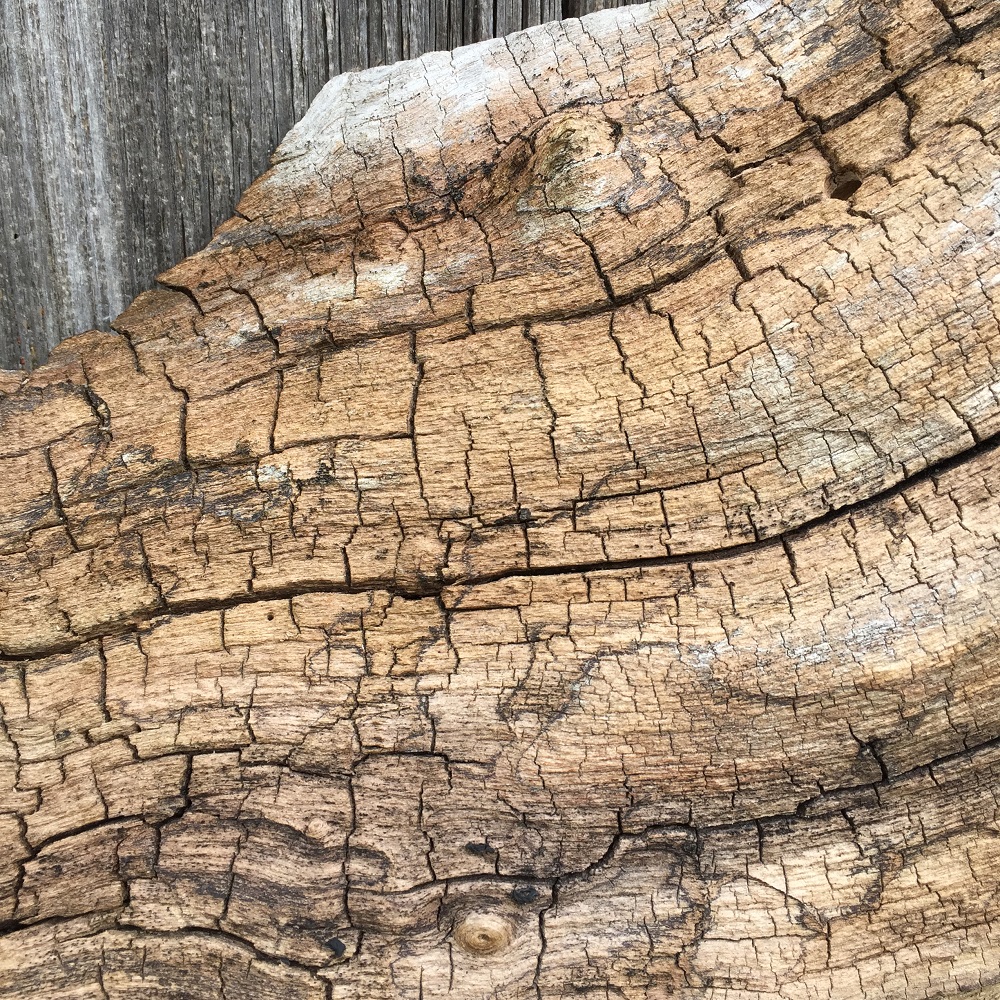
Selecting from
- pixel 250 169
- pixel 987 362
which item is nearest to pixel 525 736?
pixel 987 362

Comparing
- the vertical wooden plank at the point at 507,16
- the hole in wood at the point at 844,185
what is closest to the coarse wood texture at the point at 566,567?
the hole in wood at the point at 844,185

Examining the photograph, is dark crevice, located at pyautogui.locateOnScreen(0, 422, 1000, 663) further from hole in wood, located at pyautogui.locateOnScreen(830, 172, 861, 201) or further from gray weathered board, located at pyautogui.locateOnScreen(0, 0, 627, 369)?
gray weathered board, located at pyautogui.locateOnScreen(0, 0, 627, 369)

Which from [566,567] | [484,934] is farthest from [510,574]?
[484,934]

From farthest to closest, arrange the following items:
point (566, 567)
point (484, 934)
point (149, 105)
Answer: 1. point (149, 105)
2. point (566, 567)
3. point (484, 934)

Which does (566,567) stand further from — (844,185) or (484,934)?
(844,185)

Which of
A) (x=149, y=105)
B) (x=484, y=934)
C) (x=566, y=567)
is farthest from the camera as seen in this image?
(x=149, y=105)

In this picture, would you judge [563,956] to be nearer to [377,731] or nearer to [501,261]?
[377,731]

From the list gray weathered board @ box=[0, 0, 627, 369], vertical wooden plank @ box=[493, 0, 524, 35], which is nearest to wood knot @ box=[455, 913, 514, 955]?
gray weathered board @ box=[0, 0, 627, 369]
